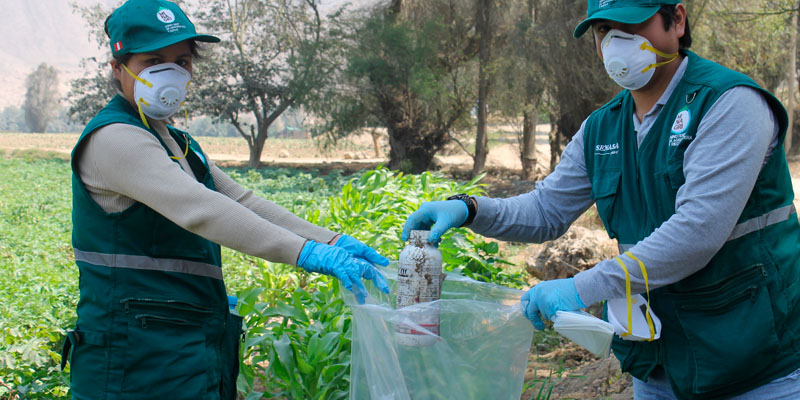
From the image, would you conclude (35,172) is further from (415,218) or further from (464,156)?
(415,218)

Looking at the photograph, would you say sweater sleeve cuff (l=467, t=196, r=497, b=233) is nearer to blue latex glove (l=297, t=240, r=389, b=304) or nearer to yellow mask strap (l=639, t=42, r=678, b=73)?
blue latex glove (l=297, t=240, r=389, b=304)

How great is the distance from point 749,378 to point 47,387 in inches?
115

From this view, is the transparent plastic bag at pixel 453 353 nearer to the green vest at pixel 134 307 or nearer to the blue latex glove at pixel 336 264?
the blue latex glove at pixel 336 264

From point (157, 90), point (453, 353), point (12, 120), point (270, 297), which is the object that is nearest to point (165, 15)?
point (157, 90)

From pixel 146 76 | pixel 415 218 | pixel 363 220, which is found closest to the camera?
pixel 146 76

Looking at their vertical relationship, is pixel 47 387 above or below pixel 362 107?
below

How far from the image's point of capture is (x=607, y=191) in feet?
6.37

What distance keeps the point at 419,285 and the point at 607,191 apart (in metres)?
0.63

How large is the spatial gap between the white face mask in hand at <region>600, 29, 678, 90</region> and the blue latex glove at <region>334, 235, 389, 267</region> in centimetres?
101

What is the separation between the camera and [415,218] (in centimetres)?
227

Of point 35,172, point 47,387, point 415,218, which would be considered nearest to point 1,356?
point 47,387

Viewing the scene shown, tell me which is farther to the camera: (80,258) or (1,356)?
(1,356)

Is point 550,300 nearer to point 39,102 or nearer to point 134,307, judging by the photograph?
point 134,307

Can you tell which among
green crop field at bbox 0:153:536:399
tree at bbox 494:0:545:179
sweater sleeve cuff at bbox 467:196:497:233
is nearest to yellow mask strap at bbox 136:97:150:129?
sweater sleeve cuff at bbox 467:196:497:233
